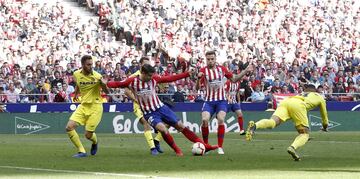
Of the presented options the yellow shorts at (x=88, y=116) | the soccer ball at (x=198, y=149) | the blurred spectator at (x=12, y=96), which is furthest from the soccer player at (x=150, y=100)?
the blurred spectator at (x=12, y=96)

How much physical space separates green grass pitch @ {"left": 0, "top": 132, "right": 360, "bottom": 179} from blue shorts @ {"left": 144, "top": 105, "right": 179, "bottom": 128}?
764 mm

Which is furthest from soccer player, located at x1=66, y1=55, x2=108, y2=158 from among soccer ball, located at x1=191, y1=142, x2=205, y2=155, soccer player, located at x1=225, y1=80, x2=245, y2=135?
soccer player, located at x1=225, y1=80, x2=245, y2=135

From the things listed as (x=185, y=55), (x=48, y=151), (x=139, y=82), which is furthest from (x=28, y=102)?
(x=139, y=82)

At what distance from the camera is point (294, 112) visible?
20859mm

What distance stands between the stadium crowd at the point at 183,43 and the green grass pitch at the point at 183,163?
12478mm

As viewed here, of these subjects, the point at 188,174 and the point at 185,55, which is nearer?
the point at 188,174

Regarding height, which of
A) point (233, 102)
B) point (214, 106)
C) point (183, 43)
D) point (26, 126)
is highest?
point (183, 43)

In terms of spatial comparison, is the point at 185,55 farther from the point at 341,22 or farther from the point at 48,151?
the point at 48,151

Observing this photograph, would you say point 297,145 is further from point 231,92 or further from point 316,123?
point 316,123

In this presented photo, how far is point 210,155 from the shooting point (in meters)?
22.8

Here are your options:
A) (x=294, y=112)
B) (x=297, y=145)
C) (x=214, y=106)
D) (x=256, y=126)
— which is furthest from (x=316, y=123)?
(x=297, y=145)

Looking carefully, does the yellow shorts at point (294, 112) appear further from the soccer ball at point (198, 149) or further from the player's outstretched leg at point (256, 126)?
the soccer ball at point (198, 149)

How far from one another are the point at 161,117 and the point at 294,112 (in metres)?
3.33

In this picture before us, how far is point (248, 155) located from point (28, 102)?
18.6m
